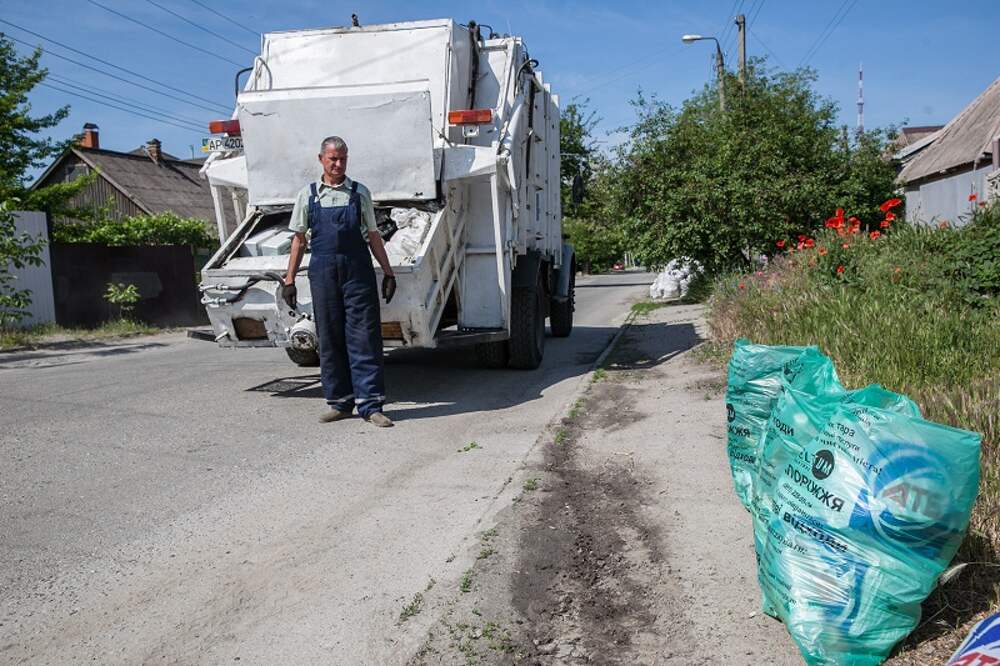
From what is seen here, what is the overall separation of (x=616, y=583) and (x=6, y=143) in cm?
1784

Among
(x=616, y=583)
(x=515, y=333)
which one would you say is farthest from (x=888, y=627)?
(x=515, y=333)

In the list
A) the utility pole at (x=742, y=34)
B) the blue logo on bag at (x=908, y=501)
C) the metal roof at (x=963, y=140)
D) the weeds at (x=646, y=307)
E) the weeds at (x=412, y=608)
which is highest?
the utility pole at (x=742, y=34)

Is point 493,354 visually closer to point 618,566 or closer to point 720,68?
point 618,566

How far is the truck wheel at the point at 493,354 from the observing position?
8.85 meters

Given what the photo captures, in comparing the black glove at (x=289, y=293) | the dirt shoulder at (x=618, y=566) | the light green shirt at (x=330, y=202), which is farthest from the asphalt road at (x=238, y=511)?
the light green shirt at (x=330, y=202)

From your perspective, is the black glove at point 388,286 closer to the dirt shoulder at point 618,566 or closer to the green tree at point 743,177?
the dirt shoulder at point 618,566

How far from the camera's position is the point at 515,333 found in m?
8.73

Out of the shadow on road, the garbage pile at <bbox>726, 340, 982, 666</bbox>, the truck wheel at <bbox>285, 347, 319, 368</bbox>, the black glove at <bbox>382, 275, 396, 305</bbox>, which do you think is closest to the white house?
the shadow on road

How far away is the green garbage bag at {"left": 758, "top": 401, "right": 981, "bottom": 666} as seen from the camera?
2486mm

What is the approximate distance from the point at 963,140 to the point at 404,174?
18157 mm

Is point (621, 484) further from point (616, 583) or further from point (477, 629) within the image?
point (477, 629)

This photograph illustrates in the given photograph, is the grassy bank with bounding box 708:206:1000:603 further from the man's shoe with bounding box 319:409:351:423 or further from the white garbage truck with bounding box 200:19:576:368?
the man's shoe with bounding box 319:409:351:423

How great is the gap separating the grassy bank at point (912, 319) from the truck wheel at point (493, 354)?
2123 millimetres

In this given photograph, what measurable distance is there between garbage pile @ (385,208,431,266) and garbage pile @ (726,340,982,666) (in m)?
4.37
